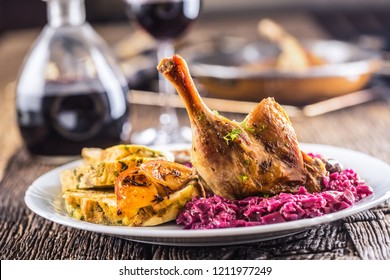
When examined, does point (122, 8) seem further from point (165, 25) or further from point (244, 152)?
point (244, 152)

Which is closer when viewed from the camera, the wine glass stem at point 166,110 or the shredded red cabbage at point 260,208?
the shredded red cabbage at point 260,208

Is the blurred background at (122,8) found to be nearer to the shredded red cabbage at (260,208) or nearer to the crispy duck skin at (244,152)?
the crispy duck skin at (244,152)

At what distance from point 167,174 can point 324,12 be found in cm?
430

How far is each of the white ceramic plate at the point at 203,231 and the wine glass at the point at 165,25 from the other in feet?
2.78

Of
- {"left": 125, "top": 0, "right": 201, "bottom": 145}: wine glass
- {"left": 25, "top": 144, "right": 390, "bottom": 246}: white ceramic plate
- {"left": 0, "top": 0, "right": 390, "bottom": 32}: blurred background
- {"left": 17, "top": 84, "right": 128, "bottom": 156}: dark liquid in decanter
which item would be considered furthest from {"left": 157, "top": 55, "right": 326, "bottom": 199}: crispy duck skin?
{"left": 0, "top": 0, "right": 390, "bottom": 32}: blurred background

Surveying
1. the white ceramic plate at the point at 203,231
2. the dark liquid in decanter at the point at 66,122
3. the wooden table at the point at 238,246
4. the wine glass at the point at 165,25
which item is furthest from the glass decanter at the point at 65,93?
the white ceramic plate at the point at 203,231

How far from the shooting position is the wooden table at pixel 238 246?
1.49 meters

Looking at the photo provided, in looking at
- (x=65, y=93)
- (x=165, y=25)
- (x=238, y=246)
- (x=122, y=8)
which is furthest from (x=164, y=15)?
(x=122, y=8)

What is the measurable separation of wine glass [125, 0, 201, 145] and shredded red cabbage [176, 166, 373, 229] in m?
1.10

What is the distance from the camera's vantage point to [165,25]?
8.49ft

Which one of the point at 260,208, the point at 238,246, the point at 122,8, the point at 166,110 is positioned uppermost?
the point at 260,208

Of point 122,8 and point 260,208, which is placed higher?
point 260,208

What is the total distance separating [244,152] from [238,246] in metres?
0.18

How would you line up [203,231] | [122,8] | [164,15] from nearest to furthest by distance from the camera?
1. [203,231]
2. [164,15]
3. [122,8]
